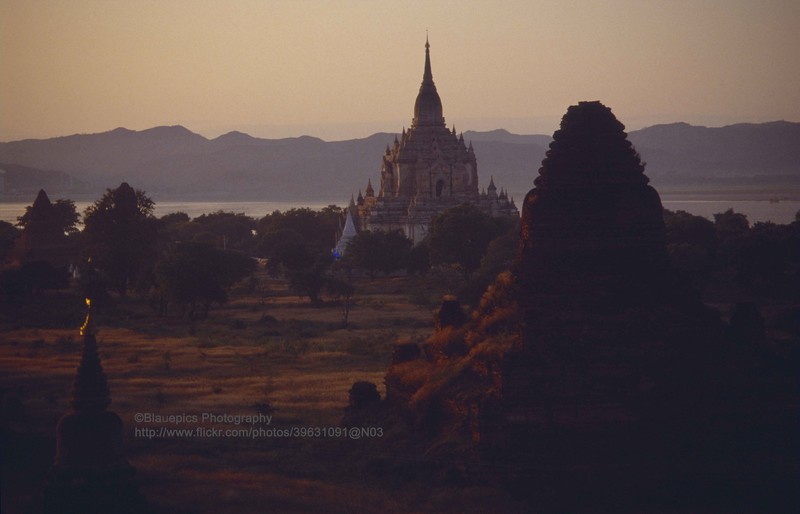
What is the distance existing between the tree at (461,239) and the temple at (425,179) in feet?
48.6

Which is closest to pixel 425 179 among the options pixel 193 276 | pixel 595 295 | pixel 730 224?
pixel 730 224

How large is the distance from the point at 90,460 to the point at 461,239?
145 ft

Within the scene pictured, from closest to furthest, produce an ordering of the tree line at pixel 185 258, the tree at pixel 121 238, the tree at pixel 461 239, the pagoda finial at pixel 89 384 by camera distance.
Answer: the pagoda finial at pixel 89 384 < the tree line at pixel 185 258 < the tree at pixel 121 238 < the tree at pixel 461 239

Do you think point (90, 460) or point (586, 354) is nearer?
point (90, 460)

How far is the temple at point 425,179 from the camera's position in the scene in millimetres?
77562

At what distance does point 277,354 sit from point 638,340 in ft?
58.9

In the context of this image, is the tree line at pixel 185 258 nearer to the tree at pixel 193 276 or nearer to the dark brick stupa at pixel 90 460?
the tree at pixel 193 276

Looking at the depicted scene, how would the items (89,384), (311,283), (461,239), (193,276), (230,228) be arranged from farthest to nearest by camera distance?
(230,228) → (461,239) → (311,283) → (193,276) → (89,384)

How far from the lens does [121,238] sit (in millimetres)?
56625

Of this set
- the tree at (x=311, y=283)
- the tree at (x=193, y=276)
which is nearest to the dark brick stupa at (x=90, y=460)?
the tree at (x=193, y=276)

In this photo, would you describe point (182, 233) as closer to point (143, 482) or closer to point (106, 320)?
point (106, 320)

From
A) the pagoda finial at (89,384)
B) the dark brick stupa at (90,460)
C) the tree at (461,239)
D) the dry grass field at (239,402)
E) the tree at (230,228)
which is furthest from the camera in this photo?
the tree at (230,228)

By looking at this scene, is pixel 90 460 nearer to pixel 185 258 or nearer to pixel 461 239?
pixel 185 258

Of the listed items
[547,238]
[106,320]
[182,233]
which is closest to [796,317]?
[547,238]
